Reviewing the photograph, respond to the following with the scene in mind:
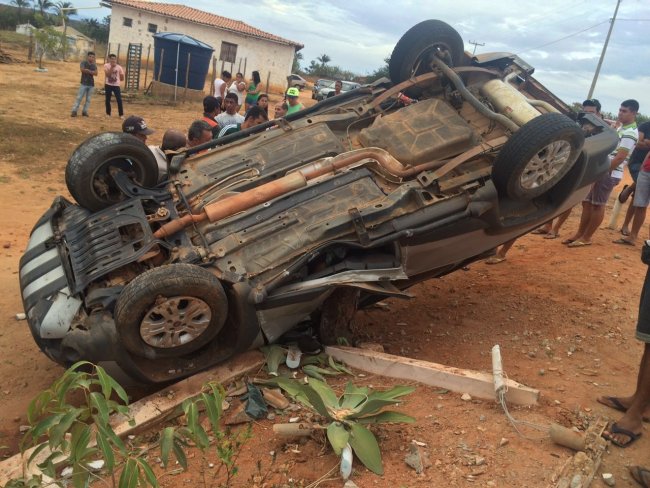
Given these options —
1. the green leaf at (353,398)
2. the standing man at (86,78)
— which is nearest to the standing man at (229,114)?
the green leaf at (353,398)

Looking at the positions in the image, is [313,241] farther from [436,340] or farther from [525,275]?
[525,275]

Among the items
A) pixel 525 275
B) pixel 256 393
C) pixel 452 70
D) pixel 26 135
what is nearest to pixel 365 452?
pixel 256 393

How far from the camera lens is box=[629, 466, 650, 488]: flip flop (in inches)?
111

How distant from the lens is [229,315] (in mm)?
3691

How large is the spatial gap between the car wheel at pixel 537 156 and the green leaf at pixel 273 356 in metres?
2.11

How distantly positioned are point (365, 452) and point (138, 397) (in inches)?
74.8

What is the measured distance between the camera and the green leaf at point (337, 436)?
281 centimetres

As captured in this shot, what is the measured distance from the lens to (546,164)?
4277mm

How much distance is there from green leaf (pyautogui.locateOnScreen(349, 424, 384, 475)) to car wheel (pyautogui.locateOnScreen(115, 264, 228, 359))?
1140 millimetres

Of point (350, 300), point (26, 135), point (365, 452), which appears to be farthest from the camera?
point (26, 135)

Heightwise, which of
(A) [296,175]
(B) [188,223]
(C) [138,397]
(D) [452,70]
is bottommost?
(C) [138,397]

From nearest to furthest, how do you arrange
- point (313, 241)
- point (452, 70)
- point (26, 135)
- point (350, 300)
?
point (313, 241)
point (350, 300)
point (452, 70)
point (26, 135)

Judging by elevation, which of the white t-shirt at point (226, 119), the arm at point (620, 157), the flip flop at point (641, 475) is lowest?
the flip flop at point (641, 475)

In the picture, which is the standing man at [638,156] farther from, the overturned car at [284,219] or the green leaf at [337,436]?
the green leaf at [337,436]
